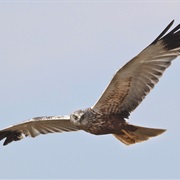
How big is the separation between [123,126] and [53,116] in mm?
1395

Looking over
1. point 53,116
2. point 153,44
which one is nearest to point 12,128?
point 53,116

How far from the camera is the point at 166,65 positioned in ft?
44.9

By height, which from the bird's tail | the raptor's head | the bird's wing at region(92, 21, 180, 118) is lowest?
the bird's tail

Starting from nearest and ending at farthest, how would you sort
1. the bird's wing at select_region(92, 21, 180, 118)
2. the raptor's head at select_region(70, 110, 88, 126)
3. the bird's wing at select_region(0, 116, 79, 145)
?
the bird's wing at select_region(92, 21, 180, 118) → the raptor's head at select_region(70, 110, 88, 126) → the bird's wing at select_region(0, 116, 79, 145)

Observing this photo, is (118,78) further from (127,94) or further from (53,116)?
(53,116)

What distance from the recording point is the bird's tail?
14042 millimetres

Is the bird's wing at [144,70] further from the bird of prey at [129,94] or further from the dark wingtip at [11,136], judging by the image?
the dark wingtip at [11,136]

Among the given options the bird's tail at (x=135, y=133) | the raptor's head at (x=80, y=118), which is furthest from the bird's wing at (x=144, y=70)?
the bird's tail at (x=135, y=133)

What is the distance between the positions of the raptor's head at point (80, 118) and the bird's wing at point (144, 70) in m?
0.29

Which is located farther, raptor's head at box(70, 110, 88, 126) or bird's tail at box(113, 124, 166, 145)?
bird's tail at box(113, 124, 166, 145)

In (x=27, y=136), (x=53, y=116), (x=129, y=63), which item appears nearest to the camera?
(x=129, y=63)

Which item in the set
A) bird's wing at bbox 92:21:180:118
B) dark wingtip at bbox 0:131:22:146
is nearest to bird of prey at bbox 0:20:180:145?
bird's wing at bbox 92:21:180:118

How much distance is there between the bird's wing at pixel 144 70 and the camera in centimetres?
1360

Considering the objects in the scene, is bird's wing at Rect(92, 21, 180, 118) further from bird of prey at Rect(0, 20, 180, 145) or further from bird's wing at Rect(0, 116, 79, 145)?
bird's wing at Rect(0, 116, 79, 145)
